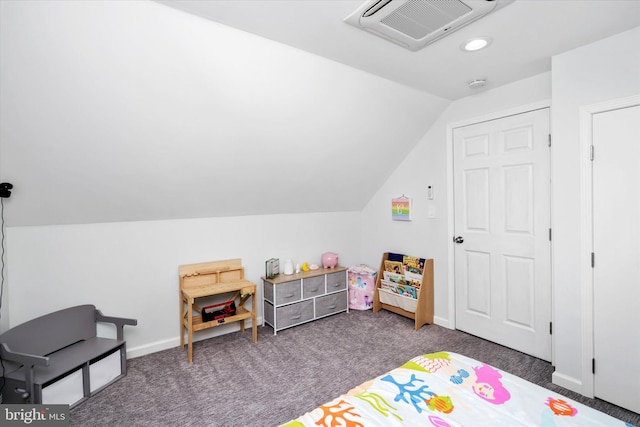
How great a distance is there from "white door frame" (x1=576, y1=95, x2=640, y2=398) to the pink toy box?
2.09 meters

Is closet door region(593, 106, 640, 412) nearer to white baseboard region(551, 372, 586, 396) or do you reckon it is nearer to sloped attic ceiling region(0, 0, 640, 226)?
white baseboard region(551, 372, 586, 396)

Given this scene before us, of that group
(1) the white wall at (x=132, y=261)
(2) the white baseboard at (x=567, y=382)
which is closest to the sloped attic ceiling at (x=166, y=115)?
(1) the white wall at (x=132, y=261)

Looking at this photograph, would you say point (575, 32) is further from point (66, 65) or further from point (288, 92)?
point (66, 65)

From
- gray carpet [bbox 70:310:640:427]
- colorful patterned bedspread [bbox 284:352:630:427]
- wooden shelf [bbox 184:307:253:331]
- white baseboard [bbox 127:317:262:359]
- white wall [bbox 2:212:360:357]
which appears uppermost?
white wall [bbox 2:212:360:357]

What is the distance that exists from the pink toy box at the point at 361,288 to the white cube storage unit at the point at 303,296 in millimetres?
128

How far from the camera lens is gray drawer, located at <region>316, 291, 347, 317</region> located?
3.63 metres

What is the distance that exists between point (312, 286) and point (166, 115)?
2273mm

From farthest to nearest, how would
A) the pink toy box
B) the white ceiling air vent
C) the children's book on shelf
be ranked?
1. the pink toy box
2. the children's book on shelf
3. the white ceiling air vent

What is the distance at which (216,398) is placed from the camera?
2.19 metres

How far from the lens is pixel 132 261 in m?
2.81

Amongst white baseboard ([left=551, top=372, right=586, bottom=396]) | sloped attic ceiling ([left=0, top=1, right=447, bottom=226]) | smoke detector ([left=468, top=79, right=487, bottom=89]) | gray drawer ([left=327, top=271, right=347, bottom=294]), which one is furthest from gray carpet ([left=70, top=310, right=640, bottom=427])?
smoke detector ([left=468, top=79, right=487, bottom=89])

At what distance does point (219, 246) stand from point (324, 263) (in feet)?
4.25

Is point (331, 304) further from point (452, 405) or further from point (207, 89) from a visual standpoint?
point (207, 89)

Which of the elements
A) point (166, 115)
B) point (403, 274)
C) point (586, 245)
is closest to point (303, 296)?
point (403, 274)
